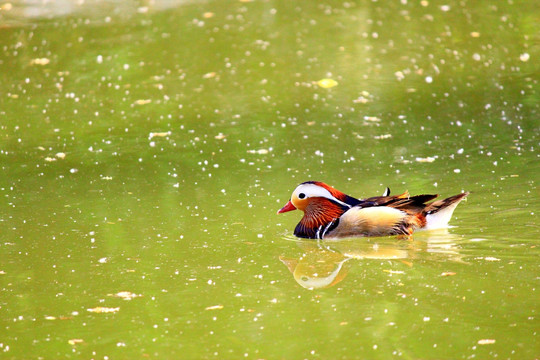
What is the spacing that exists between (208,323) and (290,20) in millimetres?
12345

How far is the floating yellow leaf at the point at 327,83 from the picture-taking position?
46.0ft

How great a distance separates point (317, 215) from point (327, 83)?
20.9 ft

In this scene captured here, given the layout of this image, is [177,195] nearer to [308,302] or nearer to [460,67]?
[308,302]

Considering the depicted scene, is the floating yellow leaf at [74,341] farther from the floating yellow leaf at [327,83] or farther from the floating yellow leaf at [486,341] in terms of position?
the floating yellow leaf at [327,83]

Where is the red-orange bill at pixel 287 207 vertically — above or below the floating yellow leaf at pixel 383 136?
below

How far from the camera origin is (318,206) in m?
8.16

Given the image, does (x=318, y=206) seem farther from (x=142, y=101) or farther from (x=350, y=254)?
(x=142, y=101)

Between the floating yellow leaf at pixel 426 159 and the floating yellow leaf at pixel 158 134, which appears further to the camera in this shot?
the floating yellow leaf at pixel 158 134

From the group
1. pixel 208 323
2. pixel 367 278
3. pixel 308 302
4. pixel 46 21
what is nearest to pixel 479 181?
pixel 367 278

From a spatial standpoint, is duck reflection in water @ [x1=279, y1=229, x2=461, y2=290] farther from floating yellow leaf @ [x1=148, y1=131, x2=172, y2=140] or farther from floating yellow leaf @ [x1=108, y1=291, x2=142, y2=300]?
floating yellow leaf @ [x1=148, y1=131, x2=172, y2=140]

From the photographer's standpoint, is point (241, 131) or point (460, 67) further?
point (460, 67)

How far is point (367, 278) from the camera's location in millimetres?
6895

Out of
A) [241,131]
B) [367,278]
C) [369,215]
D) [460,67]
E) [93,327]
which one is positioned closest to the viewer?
[93,327]

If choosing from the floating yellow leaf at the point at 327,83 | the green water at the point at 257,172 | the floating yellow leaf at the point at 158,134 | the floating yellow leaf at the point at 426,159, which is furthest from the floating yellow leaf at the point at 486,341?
the floating yellow leaf at the point at 327,83
